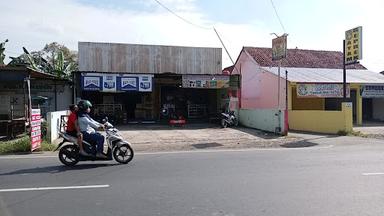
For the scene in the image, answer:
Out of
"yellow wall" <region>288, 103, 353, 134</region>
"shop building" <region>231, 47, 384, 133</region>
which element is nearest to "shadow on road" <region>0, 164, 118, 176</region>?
"shop building" <region>231, 47, 384, 133</region>

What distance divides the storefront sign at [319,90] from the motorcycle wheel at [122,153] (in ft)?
60.2

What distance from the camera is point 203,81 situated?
29.4 metres

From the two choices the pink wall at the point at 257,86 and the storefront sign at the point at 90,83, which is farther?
the pink wall at the point at 257,86

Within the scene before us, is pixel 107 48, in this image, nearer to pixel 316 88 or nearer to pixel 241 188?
pixel 316 88

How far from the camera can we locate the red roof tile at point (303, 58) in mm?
33938

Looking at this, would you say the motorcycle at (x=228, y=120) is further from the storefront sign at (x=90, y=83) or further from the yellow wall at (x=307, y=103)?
the storefront sign at (x=90, y=83)

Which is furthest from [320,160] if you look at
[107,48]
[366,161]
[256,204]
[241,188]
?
[107,48]

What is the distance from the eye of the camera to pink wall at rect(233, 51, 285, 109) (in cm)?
3006

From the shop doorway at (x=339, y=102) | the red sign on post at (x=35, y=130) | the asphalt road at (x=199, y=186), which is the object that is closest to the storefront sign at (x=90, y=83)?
the red sign on post at (x=35, y=130)

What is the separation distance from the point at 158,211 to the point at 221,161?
5.74 metres

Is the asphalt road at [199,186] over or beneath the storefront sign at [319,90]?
beneath

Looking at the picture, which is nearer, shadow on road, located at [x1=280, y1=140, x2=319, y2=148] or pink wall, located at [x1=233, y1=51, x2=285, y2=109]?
shadow on road, located at [x1=280, y1=140, x2=319, y2=148]

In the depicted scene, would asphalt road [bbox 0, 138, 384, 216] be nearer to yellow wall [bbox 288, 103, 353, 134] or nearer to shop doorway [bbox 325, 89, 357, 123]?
yellow wall [bbox 288, 103, 353, 134]

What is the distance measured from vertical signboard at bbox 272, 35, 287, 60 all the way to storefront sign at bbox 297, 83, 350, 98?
3.06 metres
